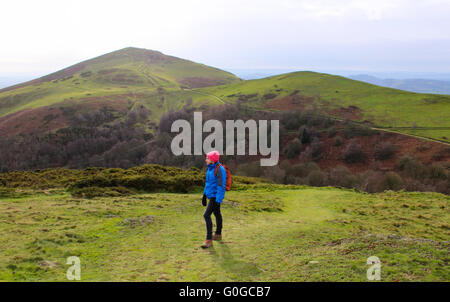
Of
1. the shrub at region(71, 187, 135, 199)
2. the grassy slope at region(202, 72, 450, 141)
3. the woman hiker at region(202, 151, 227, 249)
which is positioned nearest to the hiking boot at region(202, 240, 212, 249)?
the woman hiker at region(202, 151, 227, 249)

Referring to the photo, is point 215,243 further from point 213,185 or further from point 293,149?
point 293,149

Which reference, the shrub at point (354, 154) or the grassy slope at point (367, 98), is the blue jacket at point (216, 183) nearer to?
the shrub at point (354, 154)

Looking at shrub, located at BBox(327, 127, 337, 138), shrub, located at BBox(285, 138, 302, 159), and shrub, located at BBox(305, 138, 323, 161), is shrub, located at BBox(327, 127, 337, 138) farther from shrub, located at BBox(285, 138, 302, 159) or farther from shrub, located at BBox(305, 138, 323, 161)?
shrub, located at BBox(285, 138, 302, 159)

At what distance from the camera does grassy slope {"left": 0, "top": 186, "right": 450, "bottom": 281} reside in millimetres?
6824

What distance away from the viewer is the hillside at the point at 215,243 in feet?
22.5

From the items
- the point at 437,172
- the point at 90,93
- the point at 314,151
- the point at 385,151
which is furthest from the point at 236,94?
the point at 437,172

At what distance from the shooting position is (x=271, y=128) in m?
74.5

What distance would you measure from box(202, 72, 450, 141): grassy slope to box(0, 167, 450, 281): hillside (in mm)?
53053

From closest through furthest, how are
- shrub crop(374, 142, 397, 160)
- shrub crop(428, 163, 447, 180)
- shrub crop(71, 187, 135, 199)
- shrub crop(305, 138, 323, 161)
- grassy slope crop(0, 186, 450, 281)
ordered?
grassy slope crop(0, 186, 450, 281) < shrub crop(71, 187, 135, 199) < shrub crop(428, 163, 447, 180) < shrub crop(374, 142, 397, 160) < shrub crop(305, 138, 323, 161)

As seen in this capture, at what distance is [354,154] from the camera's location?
58188mm

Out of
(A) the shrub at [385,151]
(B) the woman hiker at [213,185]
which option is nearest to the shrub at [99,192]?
(B) the woman hiker at [213,185]

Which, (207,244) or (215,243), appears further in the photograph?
(215,243)

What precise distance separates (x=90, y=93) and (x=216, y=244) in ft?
464

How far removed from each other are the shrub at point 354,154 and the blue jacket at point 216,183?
Result: 56048 mm
